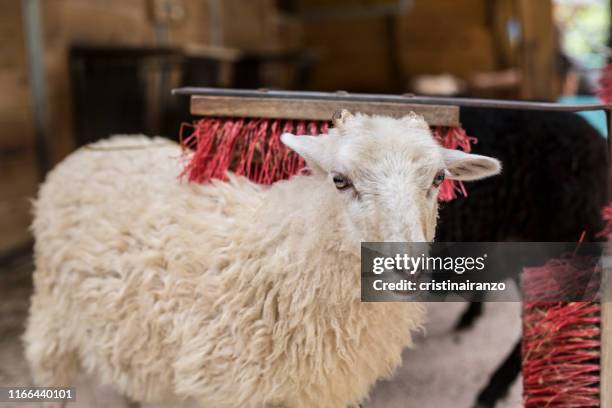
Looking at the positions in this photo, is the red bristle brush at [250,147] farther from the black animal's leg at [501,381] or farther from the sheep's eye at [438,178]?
the black animal's leg at [501,381]

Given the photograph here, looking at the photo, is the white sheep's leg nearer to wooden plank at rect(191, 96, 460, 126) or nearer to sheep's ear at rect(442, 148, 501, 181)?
wooden plank at rect(191, 96, 460, 126)

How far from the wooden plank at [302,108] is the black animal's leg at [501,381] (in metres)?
1.34

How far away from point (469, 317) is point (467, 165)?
208 centimetres

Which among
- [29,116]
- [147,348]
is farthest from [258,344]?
[29,116]

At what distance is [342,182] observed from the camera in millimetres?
1631

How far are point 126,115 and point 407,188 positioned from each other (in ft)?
13.2

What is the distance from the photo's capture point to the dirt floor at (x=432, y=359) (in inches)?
105

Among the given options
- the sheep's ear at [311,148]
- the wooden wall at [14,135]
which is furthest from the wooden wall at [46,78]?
the sheep's ear at [311,148]

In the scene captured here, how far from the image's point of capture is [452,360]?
327 centimetres

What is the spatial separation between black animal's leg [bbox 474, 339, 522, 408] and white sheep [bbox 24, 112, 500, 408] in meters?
1.00

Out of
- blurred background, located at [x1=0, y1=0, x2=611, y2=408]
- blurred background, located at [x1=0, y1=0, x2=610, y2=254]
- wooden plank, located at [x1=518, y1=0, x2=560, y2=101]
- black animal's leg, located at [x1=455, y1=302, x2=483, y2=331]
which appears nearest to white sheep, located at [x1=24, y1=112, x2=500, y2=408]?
blurred background, located at [x1=0, y1=0, x2=611, y2=408]

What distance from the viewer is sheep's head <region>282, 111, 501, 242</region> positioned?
5.00ft

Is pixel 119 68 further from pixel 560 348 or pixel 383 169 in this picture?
pixel 560 348

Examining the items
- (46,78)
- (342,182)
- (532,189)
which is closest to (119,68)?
(46,78)
